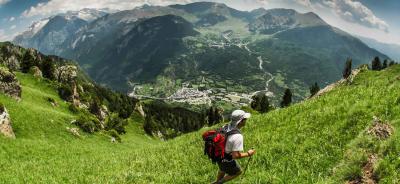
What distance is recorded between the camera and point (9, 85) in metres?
51.6

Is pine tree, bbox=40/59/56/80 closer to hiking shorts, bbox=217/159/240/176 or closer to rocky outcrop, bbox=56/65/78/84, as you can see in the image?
rocky outcrop, bbox=56/65/78/84

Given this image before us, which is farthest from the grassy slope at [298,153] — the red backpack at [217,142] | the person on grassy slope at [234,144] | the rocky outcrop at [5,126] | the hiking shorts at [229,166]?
the rocky outcrop at [5,126]

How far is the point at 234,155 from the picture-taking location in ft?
49.4

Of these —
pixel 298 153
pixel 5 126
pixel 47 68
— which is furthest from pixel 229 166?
pixel 47 68

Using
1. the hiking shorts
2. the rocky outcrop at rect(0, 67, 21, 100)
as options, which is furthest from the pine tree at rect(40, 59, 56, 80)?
the hiking shorts

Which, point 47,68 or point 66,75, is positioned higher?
point 47,68

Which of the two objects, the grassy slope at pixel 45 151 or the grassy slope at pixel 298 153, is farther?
the grassy slope at pixel 45 151

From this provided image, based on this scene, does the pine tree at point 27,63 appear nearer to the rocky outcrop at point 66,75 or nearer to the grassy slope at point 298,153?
the rocky outcrop at point 66,75

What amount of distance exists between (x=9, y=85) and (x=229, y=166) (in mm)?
43983

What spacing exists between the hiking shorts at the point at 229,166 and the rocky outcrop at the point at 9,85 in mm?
42307

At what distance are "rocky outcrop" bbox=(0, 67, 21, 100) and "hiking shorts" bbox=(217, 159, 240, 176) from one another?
42.3 metres

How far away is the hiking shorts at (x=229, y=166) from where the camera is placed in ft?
50.5

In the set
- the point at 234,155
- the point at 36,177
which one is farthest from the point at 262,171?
the point at 36,177

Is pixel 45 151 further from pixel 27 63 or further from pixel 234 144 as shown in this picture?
pixel 27 63
